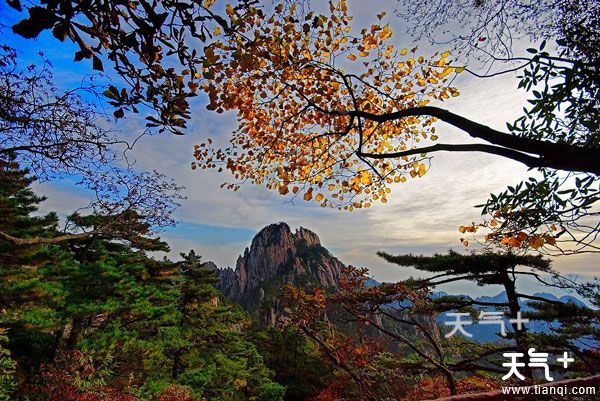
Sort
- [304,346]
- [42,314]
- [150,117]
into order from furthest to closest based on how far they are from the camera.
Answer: [304,346] → [42,314] → [150,117]

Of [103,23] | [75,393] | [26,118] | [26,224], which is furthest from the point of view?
[26,224]

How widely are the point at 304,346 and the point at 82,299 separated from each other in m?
19.3

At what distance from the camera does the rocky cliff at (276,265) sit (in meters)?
75.9

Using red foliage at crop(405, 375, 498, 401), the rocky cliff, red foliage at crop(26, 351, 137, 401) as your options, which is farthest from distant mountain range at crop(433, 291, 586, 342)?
the rocky cliff

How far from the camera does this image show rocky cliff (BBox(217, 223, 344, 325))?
75856 millimetres

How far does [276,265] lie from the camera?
82.9 meters

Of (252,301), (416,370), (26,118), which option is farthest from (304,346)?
(252,301)

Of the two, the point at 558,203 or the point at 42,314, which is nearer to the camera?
the point at 558,203

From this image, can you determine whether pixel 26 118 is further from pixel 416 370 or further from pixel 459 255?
pixel 459 255

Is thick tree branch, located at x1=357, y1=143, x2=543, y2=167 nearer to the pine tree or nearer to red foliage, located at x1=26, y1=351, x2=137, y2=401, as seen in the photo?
red foliage, located at x1=26, y1=351, x2=137, y2=401

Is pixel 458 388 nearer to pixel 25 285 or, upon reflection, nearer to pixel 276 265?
pixel 25 285

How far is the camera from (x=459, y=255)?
11195 millimetres

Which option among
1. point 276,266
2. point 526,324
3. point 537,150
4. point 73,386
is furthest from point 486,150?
point 276,266

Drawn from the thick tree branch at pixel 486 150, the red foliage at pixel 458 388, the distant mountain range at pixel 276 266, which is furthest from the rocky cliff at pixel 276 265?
the thick tree branch at pixel 486 150
